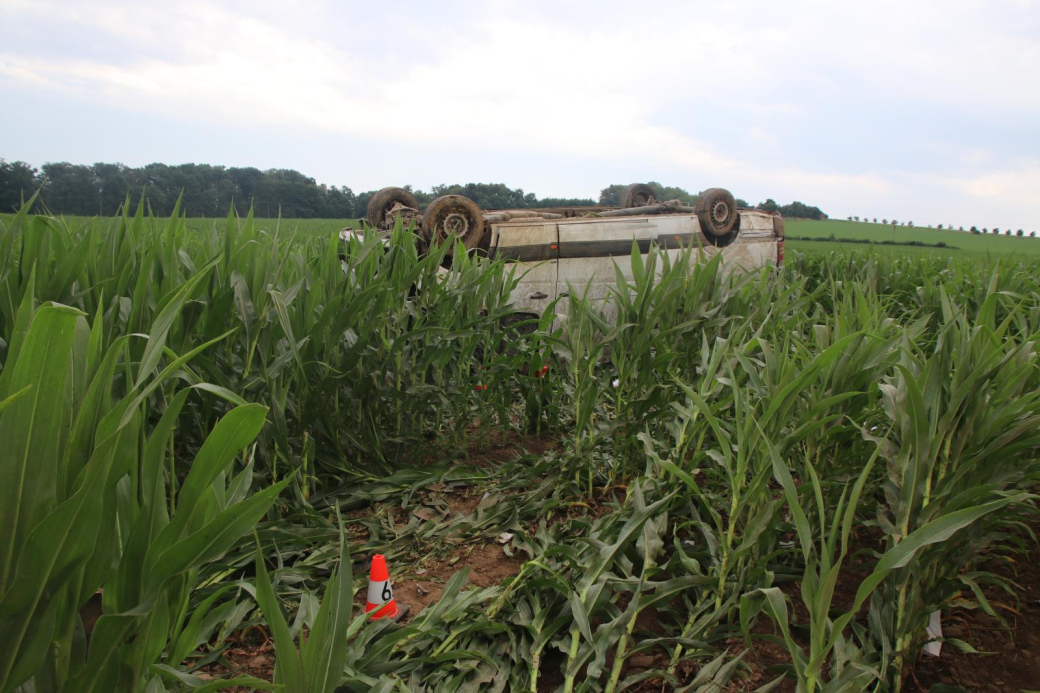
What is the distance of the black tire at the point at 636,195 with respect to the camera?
11.0 meters

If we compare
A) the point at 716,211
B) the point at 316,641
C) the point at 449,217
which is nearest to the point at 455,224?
the point at 449,217

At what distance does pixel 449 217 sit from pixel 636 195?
5.93 metres

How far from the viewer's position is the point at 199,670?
187 centimetres

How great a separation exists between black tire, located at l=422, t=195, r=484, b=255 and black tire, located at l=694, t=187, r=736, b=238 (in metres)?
3.07

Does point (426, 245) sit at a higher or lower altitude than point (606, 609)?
higher

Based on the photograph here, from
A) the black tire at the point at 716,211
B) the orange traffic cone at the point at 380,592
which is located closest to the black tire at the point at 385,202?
the black tire at the point at 716,211

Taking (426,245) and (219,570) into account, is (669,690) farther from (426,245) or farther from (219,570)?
(426,245)

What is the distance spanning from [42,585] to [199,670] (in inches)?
47.0

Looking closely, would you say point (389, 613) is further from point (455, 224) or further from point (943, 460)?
point (455, 224)

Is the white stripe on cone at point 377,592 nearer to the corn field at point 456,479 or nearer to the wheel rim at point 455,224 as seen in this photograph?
the corn field at point 456,479

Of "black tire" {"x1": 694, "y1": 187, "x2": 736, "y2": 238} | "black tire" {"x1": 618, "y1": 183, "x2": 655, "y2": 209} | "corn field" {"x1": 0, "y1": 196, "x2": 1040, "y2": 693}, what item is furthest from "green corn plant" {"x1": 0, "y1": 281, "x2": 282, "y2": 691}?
"black tire" {"x1": 618, "y1": 183, "x2": 655, "y2": 209}

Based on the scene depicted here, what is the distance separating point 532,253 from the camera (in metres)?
6.64

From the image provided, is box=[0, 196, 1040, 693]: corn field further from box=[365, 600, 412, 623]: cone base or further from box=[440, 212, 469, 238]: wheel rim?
box=[440, 212, 469, 238]: wheel rim

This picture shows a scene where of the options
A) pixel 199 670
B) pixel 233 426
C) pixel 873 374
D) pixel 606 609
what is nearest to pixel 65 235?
pixel 199 670
